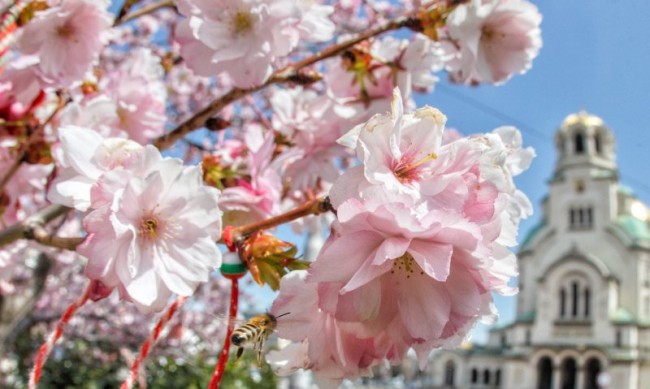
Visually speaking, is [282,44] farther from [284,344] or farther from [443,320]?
[443,320]

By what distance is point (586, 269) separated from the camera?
19531 mm

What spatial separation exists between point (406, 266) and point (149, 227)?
23cm

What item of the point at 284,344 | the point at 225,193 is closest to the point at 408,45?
the point at 225,193

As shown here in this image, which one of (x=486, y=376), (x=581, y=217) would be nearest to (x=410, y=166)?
(x=581, y=217)

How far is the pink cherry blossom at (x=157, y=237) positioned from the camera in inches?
20.5

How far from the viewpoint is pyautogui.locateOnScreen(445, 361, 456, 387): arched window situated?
22.7 metres

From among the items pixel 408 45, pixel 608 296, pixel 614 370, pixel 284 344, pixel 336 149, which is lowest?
pixel 614 370

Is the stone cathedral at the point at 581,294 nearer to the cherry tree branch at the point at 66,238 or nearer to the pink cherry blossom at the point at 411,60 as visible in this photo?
the pink cherry blossom at the point at 411,60

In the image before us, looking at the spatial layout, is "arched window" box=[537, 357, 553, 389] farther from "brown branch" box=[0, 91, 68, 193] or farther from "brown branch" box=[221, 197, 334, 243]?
"brown branch" box=[221, 197, 334, 243]

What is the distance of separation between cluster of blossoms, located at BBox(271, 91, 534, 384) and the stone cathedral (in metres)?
20.3

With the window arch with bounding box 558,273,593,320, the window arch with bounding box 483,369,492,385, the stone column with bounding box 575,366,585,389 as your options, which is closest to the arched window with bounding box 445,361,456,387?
the window arch with bounding box 483,369,492,385

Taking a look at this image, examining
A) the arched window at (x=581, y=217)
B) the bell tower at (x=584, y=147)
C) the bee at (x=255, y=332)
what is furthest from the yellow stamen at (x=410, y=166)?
the bell tower at (x=584, y=147)

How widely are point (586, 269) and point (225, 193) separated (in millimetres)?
20656

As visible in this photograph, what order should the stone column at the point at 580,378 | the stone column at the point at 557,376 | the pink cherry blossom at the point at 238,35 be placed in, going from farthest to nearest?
the stone column at the point at 557,376 < the stone column at the point at 580,378 < the pink cherry blossom at the point at 238,35
